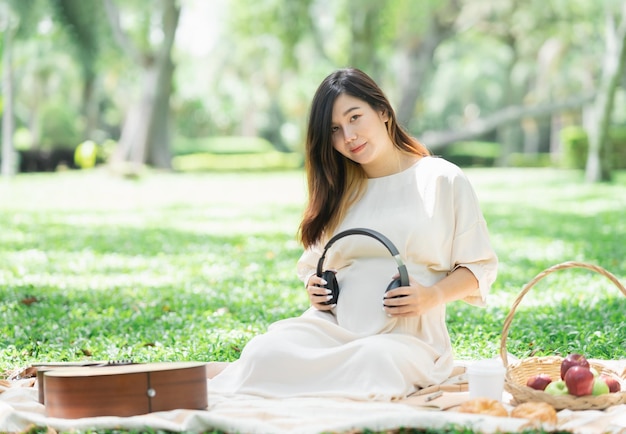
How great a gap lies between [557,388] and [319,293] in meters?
1.11

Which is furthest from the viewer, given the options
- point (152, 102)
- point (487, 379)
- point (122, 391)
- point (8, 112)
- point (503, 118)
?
point (503, 118)

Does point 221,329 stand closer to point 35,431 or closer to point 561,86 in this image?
point 35,431

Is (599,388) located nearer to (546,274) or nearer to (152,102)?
(546,274)

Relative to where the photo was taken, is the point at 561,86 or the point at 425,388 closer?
the point at 425,388

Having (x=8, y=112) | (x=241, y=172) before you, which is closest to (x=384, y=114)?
(x=8, y=112)

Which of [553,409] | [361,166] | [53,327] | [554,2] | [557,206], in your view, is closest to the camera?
[553,409]

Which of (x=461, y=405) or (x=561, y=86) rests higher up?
(x=561, y=86)

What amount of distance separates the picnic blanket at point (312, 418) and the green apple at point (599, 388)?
3.7 inches

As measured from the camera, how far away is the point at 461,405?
3430 mm

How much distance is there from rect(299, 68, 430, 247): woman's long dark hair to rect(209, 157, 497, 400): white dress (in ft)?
0.28

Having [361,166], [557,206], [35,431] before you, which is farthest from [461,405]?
[557,206]

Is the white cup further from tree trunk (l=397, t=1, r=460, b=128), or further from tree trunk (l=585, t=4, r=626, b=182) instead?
tree trunk (l=397, t=1, r=460, b=128)

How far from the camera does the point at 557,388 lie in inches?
141

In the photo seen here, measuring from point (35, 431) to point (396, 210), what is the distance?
5.93ft
